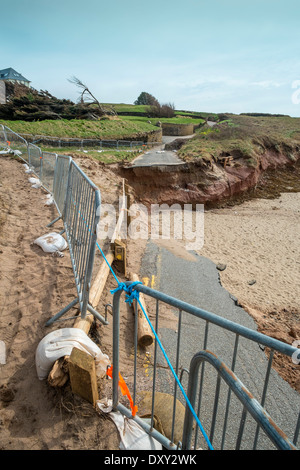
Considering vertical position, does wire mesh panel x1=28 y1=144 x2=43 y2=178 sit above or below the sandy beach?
above

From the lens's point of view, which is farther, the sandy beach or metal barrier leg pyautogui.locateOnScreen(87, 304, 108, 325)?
metal barrier leg pyautogui.locateOnScreen(87, 304, 108, 325)

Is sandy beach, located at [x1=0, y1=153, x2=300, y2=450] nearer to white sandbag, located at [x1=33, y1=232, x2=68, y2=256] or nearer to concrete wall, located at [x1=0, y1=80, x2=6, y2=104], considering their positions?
white sandbag, located at [x1=33, y1=232, x2=68, y2=256]

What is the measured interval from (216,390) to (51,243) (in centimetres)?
487

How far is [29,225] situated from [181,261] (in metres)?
4.45

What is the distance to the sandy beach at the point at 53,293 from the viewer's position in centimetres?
271


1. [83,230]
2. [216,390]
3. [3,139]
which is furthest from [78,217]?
[3,139]

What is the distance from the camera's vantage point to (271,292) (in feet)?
29.7

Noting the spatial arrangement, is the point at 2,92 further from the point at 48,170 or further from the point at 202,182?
the point at 48,170

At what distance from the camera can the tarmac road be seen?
358 cm

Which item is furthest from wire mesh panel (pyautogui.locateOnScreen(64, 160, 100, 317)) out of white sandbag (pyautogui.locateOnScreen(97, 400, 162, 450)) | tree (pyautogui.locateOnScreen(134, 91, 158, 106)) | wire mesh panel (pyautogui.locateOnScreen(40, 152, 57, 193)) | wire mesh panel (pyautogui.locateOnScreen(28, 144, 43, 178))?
tree (pyautogui.locateOnScreen(134, 91, 158, 106))

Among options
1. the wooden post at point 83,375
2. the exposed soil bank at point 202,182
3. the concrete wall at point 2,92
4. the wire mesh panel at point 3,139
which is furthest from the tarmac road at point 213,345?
the concrete wall at point 2,92

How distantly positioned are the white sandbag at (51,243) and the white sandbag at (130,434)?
356cm

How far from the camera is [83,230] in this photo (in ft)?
13.7

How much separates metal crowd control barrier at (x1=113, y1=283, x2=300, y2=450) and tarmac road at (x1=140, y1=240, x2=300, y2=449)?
14 mm
